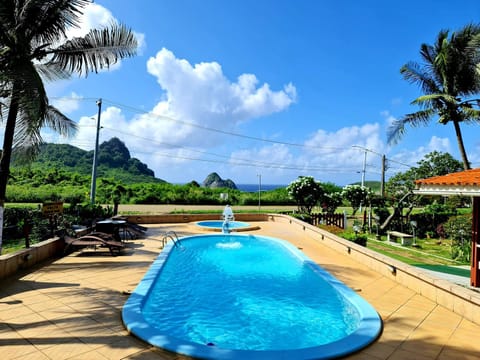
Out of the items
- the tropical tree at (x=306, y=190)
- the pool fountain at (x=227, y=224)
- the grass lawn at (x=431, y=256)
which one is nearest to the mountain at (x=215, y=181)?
the tropical tree at (x=306, y=190)

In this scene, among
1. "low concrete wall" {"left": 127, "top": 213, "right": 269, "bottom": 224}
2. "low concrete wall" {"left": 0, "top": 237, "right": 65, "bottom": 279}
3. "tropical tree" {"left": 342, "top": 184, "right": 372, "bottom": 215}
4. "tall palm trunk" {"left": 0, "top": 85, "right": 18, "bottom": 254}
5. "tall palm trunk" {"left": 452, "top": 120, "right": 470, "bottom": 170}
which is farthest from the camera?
"tropical tree" {"left": 342, "top": 184, "right": 372, "bottom": 215}

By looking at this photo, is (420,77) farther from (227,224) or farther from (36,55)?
(36,55)

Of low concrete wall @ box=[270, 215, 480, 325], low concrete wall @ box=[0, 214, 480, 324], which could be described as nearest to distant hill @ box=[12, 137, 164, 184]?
low concrete wall @ box=[0, 214, 480, 324]

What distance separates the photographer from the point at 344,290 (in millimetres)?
5887

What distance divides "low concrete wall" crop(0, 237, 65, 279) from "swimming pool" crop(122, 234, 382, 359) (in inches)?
108

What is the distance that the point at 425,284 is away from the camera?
19.0ft

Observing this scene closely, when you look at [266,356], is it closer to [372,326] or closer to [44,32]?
[372,326]

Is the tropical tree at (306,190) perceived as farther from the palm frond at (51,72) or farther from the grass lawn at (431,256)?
the palm frond at (51,72)

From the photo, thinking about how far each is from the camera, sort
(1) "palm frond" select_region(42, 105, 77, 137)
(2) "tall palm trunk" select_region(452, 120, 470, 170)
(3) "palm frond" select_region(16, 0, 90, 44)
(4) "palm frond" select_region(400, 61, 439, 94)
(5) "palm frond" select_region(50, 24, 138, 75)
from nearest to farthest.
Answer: (3) "palm frond" select_region(16, 0, 90, 44), (5) "palm frond" select_region(50, 24, 138, 75), (1) "palm frond" select_region(42, 105, 77, 137), (2) "tall palm trunk" select_region(452, 120, 470, 170), (4) "palm frond" select_region(400, 61, 439, 94)

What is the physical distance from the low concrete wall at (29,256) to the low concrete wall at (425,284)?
26.5 feet

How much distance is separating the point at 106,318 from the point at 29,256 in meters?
3.90

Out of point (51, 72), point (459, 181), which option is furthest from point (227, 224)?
point (459, 181)

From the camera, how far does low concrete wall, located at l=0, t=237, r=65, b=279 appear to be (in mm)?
6090

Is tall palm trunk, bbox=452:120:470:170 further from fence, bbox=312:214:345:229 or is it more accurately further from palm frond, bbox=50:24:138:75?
palm frond, bbox=50:24:138:75
